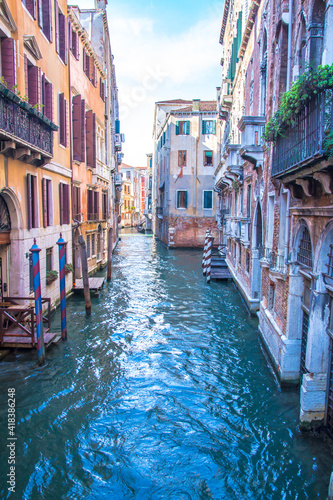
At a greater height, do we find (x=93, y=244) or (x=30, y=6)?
(x=30, y=6)

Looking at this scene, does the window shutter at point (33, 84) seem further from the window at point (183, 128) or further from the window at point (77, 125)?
the window at point (183, 128)

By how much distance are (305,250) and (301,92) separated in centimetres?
218

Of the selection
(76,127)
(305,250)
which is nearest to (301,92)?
(305,250)

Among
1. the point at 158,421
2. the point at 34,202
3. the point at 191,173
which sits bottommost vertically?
the point at 158,421

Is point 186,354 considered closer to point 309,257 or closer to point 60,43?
point 309,257

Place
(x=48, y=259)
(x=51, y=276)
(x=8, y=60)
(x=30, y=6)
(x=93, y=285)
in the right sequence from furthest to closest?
(x=93, y=285) < (x=48, y=259) < (x=51, y=276) < (x=30, y=6) < (x=8, y=60)

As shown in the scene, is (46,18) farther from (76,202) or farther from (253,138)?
(253,138)

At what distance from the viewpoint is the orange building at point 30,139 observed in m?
7.04

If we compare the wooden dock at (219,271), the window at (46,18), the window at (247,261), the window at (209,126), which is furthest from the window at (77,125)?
the window at (209,126)

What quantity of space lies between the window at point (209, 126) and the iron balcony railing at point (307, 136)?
79.2 ft

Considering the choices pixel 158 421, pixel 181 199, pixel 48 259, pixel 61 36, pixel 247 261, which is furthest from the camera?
pixel 181 199

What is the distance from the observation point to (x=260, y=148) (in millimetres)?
8656

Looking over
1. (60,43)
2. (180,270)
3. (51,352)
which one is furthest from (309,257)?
(180,270)

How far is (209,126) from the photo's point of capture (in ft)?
93.9
